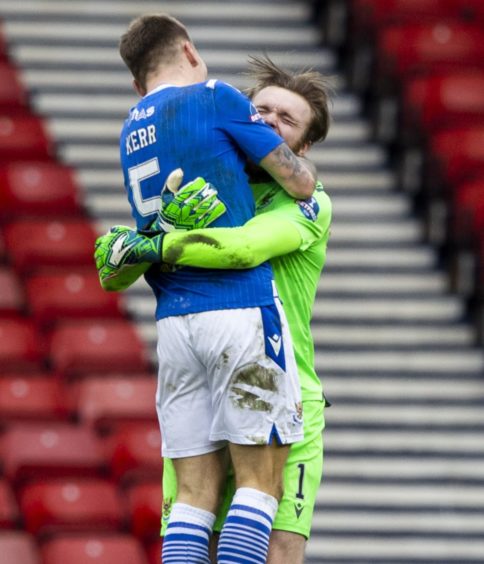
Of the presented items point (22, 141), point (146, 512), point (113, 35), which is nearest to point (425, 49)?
point (113, 35)

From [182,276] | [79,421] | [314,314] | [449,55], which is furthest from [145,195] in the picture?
[449,55]

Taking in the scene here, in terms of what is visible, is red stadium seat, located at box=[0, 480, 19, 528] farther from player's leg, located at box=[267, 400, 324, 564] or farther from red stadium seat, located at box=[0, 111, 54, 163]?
player's leg, located at box=[267, 400, 324, 564]

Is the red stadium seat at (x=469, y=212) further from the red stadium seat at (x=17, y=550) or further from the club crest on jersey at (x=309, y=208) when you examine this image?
the club crest on jersey at (x=309, y=208)

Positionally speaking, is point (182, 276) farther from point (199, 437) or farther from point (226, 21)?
point (226, 21)

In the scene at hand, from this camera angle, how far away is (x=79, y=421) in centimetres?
673

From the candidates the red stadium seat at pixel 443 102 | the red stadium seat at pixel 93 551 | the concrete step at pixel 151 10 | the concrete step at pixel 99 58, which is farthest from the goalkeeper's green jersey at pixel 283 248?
the concrete step at pixel 151 10

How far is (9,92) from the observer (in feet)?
27.3

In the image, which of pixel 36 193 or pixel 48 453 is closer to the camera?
pixel 48 453

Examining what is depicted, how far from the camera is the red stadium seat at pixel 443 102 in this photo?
25.9 ft

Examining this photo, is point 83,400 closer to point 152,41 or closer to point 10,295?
point 10,295

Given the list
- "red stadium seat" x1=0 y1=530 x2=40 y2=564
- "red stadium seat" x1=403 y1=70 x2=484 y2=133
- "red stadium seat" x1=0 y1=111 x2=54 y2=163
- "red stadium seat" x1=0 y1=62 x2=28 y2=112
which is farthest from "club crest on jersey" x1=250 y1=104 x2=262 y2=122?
"red stadium seat" x1=0 y1=62 x2=28 y2=112

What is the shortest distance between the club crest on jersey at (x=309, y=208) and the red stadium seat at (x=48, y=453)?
280 centimetres

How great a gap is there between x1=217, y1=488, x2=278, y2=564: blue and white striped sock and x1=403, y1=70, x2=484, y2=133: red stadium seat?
4.55 metres

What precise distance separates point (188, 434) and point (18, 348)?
134 inches
